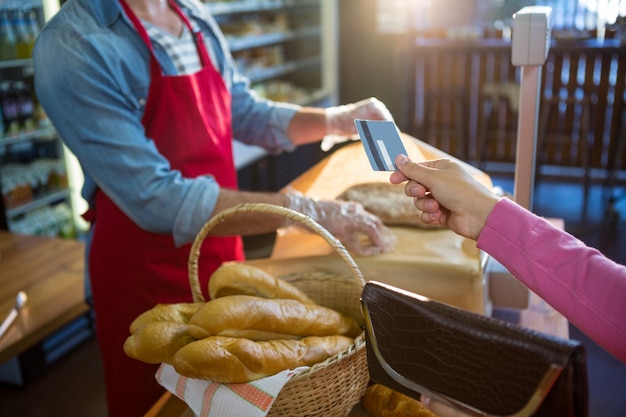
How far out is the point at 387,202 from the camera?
1.52 m

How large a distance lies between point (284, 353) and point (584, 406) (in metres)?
0.45

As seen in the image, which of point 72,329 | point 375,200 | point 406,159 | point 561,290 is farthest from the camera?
point 72,329

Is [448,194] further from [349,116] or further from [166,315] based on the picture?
[349,116]

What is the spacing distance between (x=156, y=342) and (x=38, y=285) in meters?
1.68

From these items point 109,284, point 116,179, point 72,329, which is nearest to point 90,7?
point 116,179

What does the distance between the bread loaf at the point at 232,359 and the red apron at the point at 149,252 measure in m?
0.68

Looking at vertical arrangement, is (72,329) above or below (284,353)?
below

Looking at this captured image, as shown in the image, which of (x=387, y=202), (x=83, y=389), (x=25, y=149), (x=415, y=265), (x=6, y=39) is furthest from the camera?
(x=25, y=149)

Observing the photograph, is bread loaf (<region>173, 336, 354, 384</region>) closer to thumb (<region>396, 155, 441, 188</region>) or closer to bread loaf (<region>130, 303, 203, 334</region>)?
bread loaf (<region>130, 303, 203, 334</region>)

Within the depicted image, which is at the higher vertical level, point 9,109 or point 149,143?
point 149,143

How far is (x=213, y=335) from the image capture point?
96 cm

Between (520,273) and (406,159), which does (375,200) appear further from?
(520,273)

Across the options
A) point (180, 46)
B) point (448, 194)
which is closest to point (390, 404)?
point (448, 194)

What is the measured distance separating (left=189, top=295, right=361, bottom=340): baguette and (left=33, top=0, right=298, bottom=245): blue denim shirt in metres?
0.41
